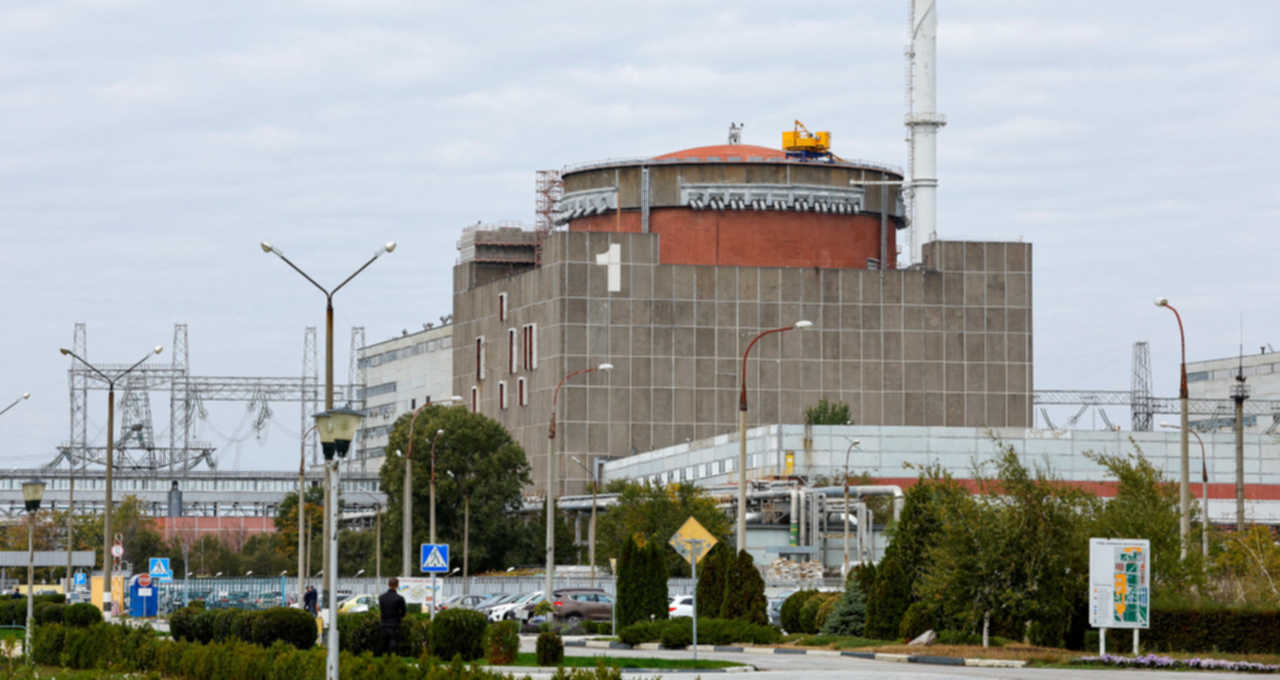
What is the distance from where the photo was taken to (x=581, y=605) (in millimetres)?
65562

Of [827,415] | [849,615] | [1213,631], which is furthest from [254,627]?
[827,415]

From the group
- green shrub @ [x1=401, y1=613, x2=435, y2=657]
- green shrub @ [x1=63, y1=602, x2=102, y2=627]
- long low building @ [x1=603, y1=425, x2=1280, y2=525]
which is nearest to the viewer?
green shrub @ [x1=401, y1=613, x2=435, y2=657]

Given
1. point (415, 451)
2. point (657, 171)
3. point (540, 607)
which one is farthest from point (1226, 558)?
point (657, 171)

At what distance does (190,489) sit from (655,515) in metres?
99.0

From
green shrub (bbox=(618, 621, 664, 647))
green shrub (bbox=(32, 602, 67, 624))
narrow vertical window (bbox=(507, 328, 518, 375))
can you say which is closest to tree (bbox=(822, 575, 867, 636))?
green shrub (bbox=(618, 621, 664, 647))

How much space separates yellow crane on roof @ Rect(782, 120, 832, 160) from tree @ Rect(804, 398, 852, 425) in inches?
902

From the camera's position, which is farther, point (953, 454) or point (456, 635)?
point (953, 454)

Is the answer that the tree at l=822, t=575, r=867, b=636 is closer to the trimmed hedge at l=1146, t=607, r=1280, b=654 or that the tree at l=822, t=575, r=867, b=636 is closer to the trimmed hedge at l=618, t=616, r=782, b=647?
the trimmed hedge at l=618, t=616, r=782, b=647

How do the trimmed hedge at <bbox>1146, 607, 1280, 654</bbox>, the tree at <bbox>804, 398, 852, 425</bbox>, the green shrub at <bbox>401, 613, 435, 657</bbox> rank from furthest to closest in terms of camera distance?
the tree at <bbox>804, 398, 852, 425</bbox>, the trimmed hedge at <bbox>1146, 607, 1280, 654</bbox>, the green shrub at <bbox>401, 613, 435, 657</bbox>

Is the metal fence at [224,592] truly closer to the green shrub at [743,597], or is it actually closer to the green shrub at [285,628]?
the green shrub at [743,597]

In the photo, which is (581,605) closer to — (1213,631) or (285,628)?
(1213,631)

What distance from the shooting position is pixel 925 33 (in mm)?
131375

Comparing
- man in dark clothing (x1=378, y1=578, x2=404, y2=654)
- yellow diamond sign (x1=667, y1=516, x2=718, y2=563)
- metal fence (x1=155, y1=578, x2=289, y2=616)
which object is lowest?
metal fence (x1=155, y1=578, x2=289, y2=616)

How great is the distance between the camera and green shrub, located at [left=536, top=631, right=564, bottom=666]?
3772 centimetres
